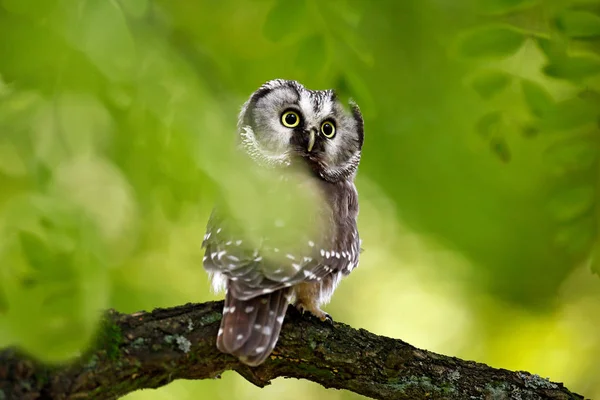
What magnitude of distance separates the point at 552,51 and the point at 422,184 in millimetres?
1716

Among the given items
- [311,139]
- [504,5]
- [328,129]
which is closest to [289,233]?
[504,5]

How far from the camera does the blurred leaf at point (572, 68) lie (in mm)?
2613

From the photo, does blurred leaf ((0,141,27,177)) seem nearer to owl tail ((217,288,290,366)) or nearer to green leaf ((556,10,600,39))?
owl tail ((217,288,290,366))

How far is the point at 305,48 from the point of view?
2.38m

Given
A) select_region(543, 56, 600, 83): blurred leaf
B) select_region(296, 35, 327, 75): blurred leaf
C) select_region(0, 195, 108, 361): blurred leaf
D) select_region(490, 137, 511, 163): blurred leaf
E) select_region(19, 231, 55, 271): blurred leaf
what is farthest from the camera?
select_region(490, 137, 511, 163): blurred leaf

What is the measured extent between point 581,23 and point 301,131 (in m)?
1.86

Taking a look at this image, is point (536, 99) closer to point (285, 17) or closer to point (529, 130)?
point (529, 130)

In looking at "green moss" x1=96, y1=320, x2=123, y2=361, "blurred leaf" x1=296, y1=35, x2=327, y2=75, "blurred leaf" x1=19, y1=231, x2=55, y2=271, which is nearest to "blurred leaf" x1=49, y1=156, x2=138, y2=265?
"blurred leaf" x1=19, y1=231, x2=55, y2=271

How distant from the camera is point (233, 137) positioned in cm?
163

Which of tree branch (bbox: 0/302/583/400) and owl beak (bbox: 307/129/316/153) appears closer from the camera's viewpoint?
tree branch (bbox: 0/302/583/400)

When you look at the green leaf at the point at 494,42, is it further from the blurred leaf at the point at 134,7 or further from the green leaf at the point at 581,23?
the blurred leaf at the point at 134,7

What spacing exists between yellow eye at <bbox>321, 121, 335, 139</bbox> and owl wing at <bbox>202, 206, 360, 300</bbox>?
835mm

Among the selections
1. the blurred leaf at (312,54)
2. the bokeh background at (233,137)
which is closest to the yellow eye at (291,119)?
the bokeh background at (233,137)

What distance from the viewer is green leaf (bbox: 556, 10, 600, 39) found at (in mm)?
2527
